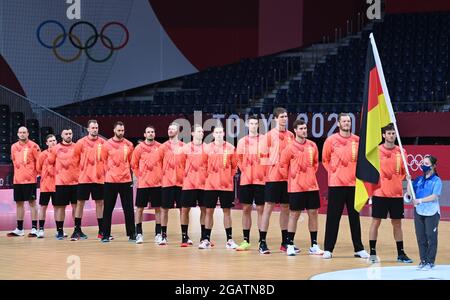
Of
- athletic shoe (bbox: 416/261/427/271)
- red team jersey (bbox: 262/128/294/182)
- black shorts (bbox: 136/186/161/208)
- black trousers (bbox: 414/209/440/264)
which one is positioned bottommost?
athletic shoe (bbox: 416/261/427/271)

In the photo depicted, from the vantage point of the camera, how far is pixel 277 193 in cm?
1494

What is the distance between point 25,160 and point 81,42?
15.1 meters

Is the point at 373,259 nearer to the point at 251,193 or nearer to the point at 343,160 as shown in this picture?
the point at 343,160

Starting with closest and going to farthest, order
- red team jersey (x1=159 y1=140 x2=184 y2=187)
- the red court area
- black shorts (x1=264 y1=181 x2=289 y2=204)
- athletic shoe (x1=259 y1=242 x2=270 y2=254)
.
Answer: athletic shoe (x1=259 y1=242 x2=270 y2=254), black shorts (x1=264 y1=181 x2=289 y2=204), red team jersey (x1=159 y1=140 x2=184 y2=187), the red court area

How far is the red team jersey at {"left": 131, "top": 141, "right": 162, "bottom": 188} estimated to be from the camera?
16.8 meters

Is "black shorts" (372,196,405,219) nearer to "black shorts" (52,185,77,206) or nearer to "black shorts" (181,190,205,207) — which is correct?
"black shorts" (181,190,205,207)

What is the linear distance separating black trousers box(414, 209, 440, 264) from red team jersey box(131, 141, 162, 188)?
5.74 m

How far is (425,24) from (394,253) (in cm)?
1861

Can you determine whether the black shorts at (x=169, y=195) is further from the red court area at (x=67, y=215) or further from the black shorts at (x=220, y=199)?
the red court area at (x=67, y=215)

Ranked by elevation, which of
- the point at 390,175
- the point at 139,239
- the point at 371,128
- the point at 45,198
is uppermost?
the point at 371,128

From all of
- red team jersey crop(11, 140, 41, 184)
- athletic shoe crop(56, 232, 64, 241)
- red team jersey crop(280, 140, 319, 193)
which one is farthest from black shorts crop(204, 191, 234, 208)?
red team jersey crop(11, 140, 41, 184)

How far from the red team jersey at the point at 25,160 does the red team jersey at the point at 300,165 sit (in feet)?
18.8

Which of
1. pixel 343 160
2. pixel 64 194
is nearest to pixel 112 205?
pixel 64 194

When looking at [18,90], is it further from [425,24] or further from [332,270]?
[332,270]
